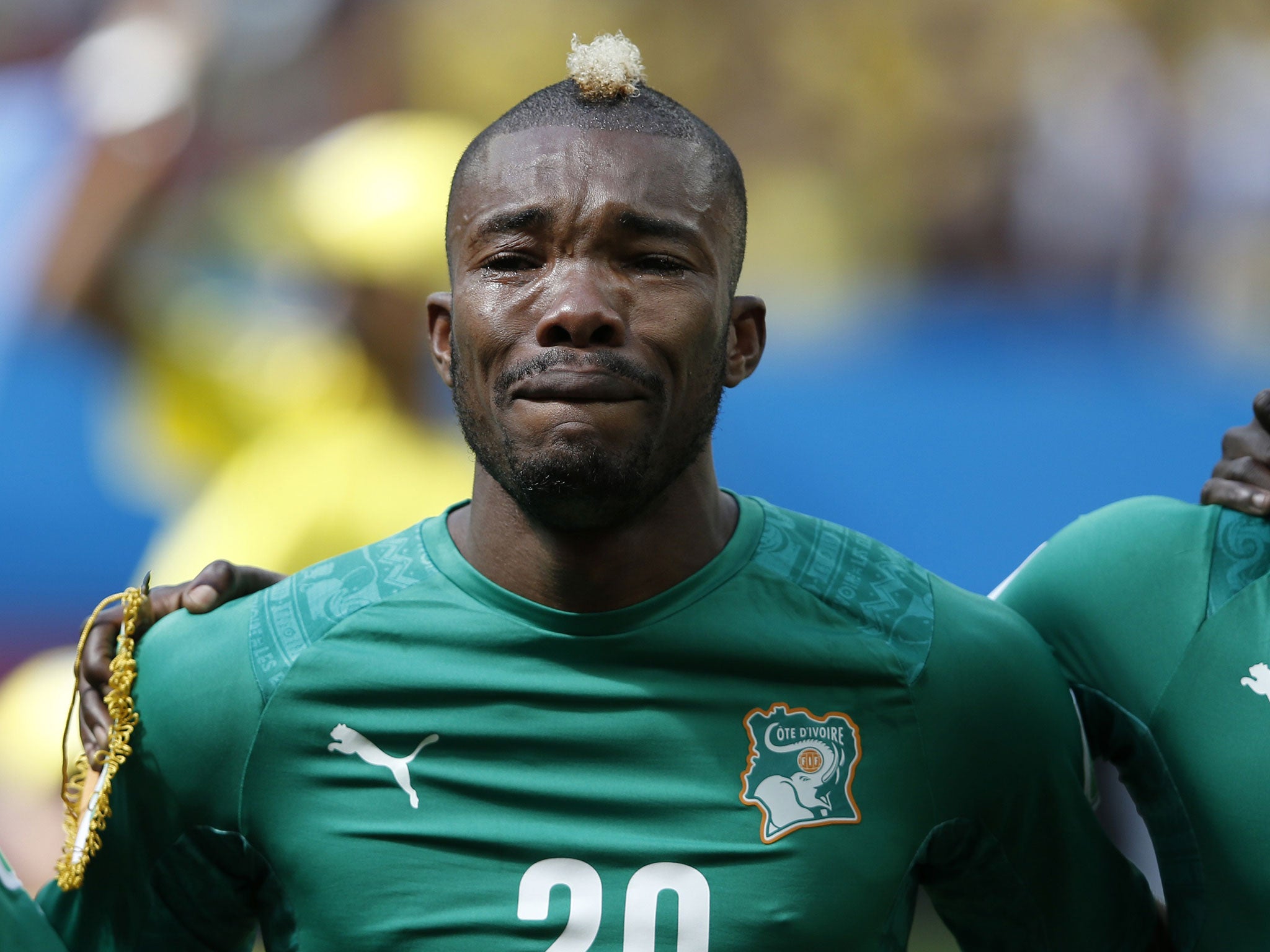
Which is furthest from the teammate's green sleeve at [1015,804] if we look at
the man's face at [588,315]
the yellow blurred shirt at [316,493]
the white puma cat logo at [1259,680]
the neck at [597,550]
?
the yellow blurred shirt at [316,493]

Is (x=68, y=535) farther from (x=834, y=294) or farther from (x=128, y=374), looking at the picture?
(x=834, y=294)

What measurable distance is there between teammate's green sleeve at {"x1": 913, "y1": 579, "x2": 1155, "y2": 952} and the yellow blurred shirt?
232cm

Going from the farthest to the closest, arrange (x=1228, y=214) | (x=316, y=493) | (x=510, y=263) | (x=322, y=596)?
(x=1228, y=214) < (x=316, y=493) < (x=322, y=596) < (x=510, y=263)

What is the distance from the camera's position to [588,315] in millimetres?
1748

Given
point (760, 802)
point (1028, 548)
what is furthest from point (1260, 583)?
point (1028, 548)

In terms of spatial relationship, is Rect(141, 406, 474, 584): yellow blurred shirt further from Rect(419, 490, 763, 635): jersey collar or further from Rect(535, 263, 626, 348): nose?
Rect(535, 263, 626, 348): nose

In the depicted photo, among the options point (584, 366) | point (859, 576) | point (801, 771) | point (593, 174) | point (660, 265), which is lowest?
point (801, 771)

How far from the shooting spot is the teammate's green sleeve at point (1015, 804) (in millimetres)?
1842

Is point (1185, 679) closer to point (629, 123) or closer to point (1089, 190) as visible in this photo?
point (629, 123)

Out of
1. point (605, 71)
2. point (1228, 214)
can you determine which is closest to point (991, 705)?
point (605, 71)

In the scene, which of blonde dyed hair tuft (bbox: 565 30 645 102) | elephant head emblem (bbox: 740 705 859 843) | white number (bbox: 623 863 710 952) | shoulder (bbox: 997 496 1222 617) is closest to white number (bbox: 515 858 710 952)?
white number (bbox: 623 863 710 952)

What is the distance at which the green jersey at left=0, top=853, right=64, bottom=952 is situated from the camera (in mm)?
1707

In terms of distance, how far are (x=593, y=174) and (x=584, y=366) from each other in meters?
0.25

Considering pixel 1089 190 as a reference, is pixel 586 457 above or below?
below
